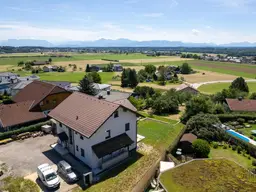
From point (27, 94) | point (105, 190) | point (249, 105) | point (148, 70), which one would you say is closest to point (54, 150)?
point (105, 190)

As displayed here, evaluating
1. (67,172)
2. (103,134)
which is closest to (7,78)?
(103,134)

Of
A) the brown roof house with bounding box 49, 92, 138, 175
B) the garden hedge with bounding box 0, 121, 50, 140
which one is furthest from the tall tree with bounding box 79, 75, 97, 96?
the brown roof house with bounding box 49, 92, 138, 175

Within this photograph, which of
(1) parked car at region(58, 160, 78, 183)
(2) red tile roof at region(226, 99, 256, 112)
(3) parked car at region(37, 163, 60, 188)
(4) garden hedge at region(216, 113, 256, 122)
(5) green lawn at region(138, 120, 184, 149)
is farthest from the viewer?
(2) red tile roof at region(226, 99, 256, 112)

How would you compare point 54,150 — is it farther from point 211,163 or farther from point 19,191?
point 211,163

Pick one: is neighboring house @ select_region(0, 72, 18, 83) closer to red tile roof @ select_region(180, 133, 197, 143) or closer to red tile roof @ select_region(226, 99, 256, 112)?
red tile roof @ select_region(180, 133, 197, 143)

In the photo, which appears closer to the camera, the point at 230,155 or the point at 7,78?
the point at 230,155

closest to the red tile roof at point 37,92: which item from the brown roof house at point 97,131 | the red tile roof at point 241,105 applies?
the brown roof house at point 97,131

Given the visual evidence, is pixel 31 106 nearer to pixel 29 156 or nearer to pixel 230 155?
pixel 29 156
